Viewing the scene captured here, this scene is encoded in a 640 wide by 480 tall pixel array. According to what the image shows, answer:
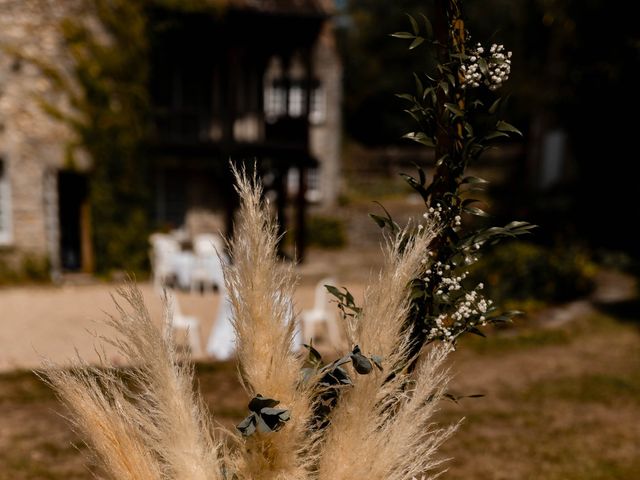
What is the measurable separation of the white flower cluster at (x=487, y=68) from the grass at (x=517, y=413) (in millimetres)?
2819

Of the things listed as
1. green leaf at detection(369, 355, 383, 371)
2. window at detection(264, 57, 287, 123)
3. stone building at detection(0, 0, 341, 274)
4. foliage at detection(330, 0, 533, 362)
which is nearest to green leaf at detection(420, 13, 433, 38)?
foliage at detection(330, 0, 533, 362)

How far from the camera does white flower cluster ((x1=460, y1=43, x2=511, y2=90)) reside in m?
1.73

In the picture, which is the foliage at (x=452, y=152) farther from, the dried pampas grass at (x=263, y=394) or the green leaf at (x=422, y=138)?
the dried pampas grass at (x=263, y=394)

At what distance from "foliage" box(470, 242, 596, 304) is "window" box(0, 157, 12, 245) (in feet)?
30.4

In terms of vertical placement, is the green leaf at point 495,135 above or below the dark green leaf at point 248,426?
above

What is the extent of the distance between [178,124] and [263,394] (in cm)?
1580

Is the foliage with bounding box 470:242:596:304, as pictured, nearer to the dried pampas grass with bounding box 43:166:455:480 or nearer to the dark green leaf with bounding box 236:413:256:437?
the dried pampas grass with bounding box 43:166:455:480

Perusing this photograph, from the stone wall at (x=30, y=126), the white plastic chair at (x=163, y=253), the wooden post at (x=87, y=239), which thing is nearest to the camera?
the white plastic chair at (x=163, y=253)

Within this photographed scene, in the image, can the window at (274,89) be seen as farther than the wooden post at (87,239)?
Yes

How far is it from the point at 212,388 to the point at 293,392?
5744 mm

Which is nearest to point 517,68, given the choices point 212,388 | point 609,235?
point 609,235

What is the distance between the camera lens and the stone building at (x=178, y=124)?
43.1 ft

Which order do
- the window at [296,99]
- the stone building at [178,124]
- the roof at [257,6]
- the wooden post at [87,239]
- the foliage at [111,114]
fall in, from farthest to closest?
the window at [296,99], the roof at [257,6], the wooden post at [87,239], the foliage at [111,114], the stone building at [178,124]

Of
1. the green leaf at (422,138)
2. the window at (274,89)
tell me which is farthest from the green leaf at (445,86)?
the window at (274,89)
